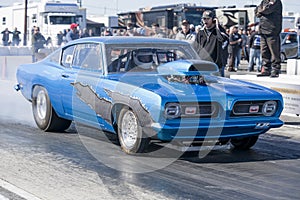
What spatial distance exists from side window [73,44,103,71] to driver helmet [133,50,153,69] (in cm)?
47

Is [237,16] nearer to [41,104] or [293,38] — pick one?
[293,38]

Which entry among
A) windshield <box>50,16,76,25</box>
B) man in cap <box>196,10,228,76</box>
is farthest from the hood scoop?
windshield <box>50,16,76,25</box>

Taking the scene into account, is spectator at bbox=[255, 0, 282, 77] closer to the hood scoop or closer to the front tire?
the hood scoop

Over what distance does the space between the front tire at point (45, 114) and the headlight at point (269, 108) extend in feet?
10.2

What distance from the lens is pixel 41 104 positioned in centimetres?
952

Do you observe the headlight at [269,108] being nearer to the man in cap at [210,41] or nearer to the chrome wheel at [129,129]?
the chrome wheel at [129,129]

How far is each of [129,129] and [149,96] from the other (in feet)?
2.08

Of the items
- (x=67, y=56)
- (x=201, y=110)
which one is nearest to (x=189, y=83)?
(x=201, y=110)

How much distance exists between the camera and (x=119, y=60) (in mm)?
8203

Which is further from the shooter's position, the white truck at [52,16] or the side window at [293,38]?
the white truck at [52,16]

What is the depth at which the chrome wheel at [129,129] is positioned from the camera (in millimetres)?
7402

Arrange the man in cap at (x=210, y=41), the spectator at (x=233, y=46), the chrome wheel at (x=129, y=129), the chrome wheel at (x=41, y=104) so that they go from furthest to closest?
the spectator at (x=233, y=46) < the man in cap at (x=210, y=41) < the chrome wheel at (x=41, y=104) < the chrome wheel at (x=129, y=129)

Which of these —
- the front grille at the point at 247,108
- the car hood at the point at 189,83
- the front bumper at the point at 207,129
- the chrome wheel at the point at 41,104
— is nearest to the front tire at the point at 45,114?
the chrome wheel at the point at 41,104

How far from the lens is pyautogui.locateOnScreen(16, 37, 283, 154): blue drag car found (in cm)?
709
